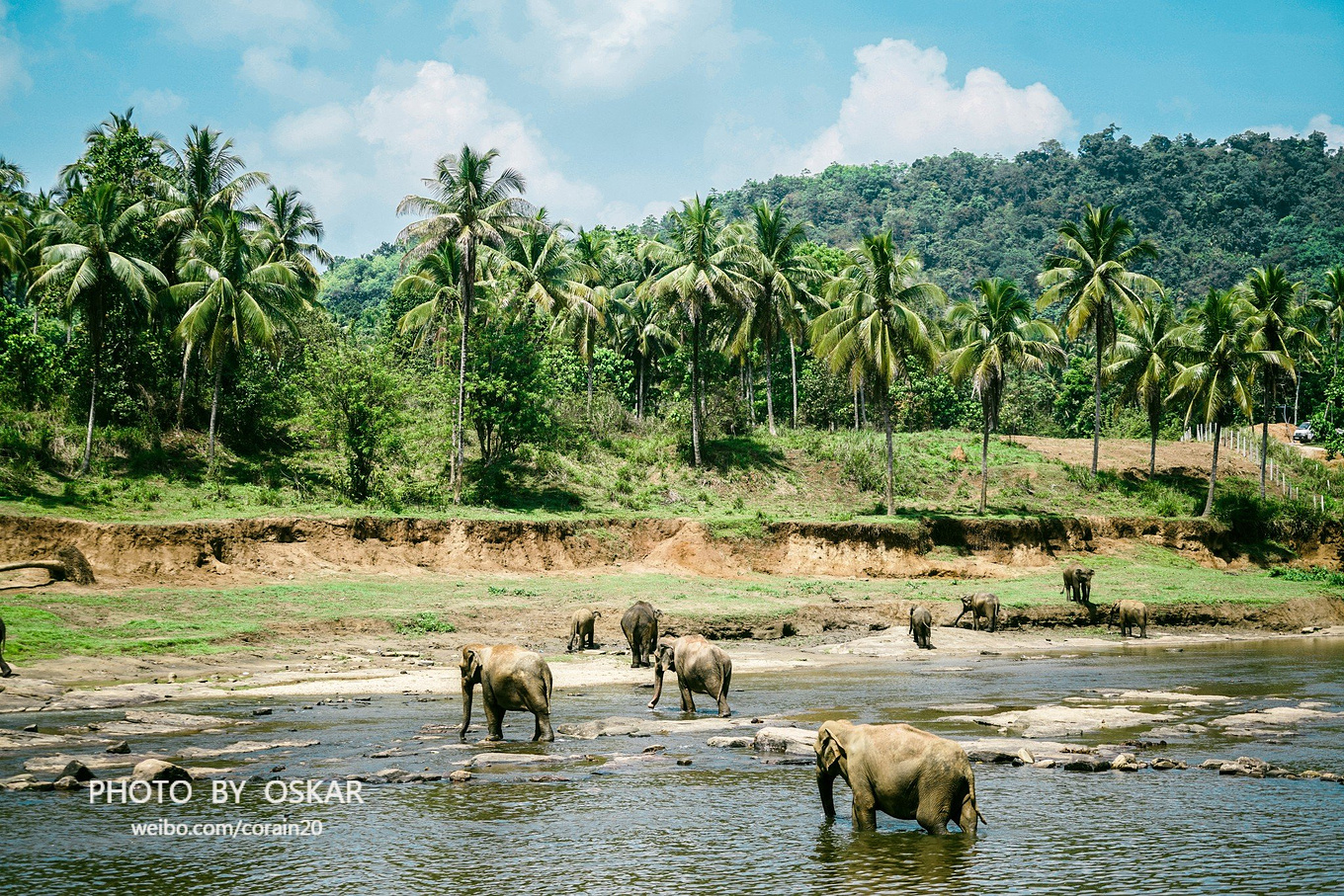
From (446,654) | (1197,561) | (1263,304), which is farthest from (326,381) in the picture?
(1263,304)

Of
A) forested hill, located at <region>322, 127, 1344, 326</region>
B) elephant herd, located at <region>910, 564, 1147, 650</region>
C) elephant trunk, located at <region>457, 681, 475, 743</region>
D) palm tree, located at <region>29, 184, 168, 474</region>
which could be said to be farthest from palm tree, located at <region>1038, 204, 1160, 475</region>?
forested hill, located at <region>322, 127, 1344, 326</region>

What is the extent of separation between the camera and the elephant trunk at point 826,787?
Answer: 10.6 m

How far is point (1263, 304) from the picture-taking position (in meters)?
53.6

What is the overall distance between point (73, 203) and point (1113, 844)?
46.2 meters

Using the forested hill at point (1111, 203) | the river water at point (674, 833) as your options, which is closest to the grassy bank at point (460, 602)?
the river water at point (674, 833)

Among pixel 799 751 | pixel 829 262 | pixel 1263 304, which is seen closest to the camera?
pixel 799 751

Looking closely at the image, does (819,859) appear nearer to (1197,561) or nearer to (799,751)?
(799,751)

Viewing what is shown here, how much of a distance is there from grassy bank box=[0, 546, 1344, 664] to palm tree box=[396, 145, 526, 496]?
11.5 m

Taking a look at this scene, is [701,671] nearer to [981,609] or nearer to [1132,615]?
[981,609]

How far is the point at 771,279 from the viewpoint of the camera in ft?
174

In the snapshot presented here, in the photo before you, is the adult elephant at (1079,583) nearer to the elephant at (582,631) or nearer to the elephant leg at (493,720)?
the elephant at (582,631)

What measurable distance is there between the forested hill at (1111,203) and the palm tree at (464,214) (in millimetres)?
82706

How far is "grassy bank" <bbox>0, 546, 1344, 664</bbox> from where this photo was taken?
24484 mm

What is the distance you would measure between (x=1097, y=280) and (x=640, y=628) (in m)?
38.3
